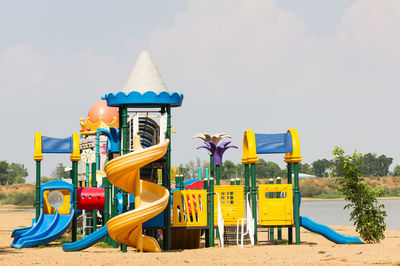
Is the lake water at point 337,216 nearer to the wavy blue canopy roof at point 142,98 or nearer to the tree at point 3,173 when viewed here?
the wavy blue canopy roof at point 142,98

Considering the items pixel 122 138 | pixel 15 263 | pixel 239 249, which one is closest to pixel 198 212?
pixel 239 249

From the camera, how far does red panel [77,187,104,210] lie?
2133 cm

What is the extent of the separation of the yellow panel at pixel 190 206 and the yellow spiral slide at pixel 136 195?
0.96 metres

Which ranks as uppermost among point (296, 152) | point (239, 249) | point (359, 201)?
point (296, 152)

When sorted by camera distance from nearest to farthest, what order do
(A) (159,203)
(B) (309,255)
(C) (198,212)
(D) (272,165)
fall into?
(B) (309,255)
(A) (159,203)
(C) (198,212)
(D) (272,165)

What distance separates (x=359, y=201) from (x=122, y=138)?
21.6 feet

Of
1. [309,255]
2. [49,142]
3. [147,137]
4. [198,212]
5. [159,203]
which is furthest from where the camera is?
[49,142]

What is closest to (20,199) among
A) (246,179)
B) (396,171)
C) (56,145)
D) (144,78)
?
(56,145)

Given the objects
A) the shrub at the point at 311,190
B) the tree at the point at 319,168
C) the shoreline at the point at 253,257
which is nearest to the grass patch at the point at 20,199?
the shrub at the point at 311,190

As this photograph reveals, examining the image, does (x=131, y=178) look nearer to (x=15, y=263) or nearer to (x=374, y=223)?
(x=15, y=263)

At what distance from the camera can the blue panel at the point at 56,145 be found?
70.2 feet

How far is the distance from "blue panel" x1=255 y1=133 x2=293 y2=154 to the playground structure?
28mm

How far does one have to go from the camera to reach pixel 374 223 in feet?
60.6

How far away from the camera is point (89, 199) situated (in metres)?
21.3
